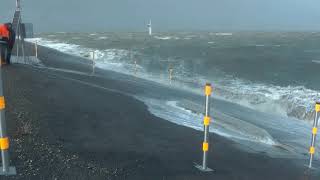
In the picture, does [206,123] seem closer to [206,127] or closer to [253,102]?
[206,127]

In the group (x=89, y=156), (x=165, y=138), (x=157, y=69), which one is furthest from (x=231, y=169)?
(x=157, y=69)

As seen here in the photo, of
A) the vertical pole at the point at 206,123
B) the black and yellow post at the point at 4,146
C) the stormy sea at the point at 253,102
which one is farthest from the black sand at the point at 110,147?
the stormy sea at the point at 253,102

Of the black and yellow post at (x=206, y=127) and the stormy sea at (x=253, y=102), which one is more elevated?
the black and yellow post at (x=206, y=127)

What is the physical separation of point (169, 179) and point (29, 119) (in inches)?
168

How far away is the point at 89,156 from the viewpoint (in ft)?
23.0

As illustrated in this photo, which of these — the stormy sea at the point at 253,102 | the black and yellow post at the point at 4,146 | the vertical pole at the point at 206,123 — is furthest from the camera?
the stormy sea at the point at 253,102

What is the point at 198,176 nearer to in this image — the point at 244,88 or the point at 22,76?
the point at 22,76

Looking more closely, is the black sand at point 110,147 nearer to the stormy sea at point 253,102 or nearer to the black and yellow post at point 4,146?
the black and yellow post at point 4,146

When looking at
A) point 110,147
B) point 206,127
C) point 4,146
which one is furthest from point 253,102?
point 4,146

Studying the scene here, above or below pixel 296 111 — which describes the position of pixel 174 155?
above

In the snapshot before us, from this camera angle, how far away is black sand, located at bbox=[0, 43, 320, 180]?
21.2ft

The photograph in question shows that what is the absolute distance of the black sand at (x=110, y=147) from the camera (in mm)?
6449

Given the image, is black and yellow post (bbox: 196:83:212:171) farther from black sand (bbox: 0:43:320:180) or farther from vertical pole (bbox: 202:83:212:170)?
black sand (bbox: 0:43:320:180)

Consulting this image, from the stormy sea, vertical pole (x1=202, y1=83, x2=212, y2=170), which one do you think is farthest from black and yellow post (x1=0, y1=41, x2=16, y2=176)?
the stormy sea
